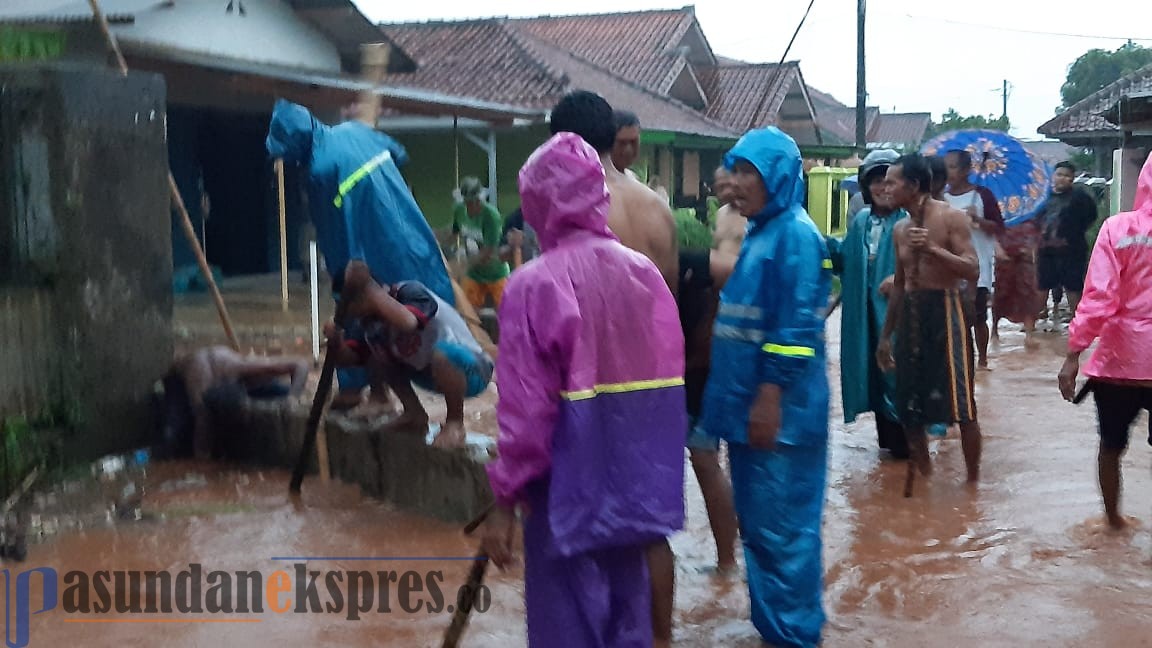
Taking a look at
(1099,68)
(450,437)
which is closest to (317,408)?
(450,437)

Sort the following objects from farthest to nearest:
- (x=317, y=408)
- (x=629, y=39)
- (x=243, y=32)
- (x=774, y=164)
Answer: (x=629, y=39) < (x=243, y=32) < (x=317, y=408) < (x=774, y=164)

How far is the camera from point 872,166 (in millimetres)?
6211

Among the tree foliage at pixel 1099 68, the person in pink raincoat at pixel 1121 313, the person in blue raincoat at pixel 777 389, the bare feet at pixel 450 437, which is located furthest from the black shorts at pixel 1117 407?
the tree foliage at pixel 1099 68

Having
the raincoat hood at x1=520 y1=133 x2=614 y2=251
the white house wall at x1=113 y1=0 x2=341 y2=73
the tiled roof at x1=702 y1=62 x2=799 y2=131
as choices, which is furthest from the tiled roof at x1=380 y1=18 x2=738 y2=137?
the raincoat hood at x1=520 y1=133 x2=614 y2=251

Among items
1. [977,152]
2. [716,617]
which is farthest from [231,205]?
[716,617]

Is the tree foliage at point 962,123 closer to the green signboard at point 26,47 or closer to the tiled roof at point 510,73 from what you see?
the tiled roof at point 510,73

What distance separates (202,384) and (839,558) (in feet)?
11.6

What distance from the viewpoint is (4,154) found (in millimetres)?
5191

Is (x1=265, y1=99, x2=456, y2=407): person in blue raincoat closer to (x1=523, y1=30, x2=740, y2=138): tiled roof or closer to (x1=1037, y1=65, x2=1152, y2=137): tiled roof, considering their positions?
(x1=523, y1=30, x2=740, y2=138): tiled roof

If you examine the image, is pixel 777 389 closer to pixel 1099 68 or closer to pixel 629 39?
pixel 629 39

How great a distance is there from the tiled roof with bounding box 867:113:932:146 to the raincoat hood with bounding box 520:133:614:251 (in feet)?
149

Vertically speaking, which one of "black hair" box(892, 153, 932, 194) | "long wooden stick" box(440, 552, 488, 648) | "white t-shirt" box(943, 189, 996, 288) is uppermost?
"black hair" box(892, 153, 932, 194)

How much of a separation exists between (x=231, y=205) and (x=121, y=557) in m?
12.4

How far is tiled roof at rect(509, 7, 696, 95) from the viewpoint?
24.3 metres
